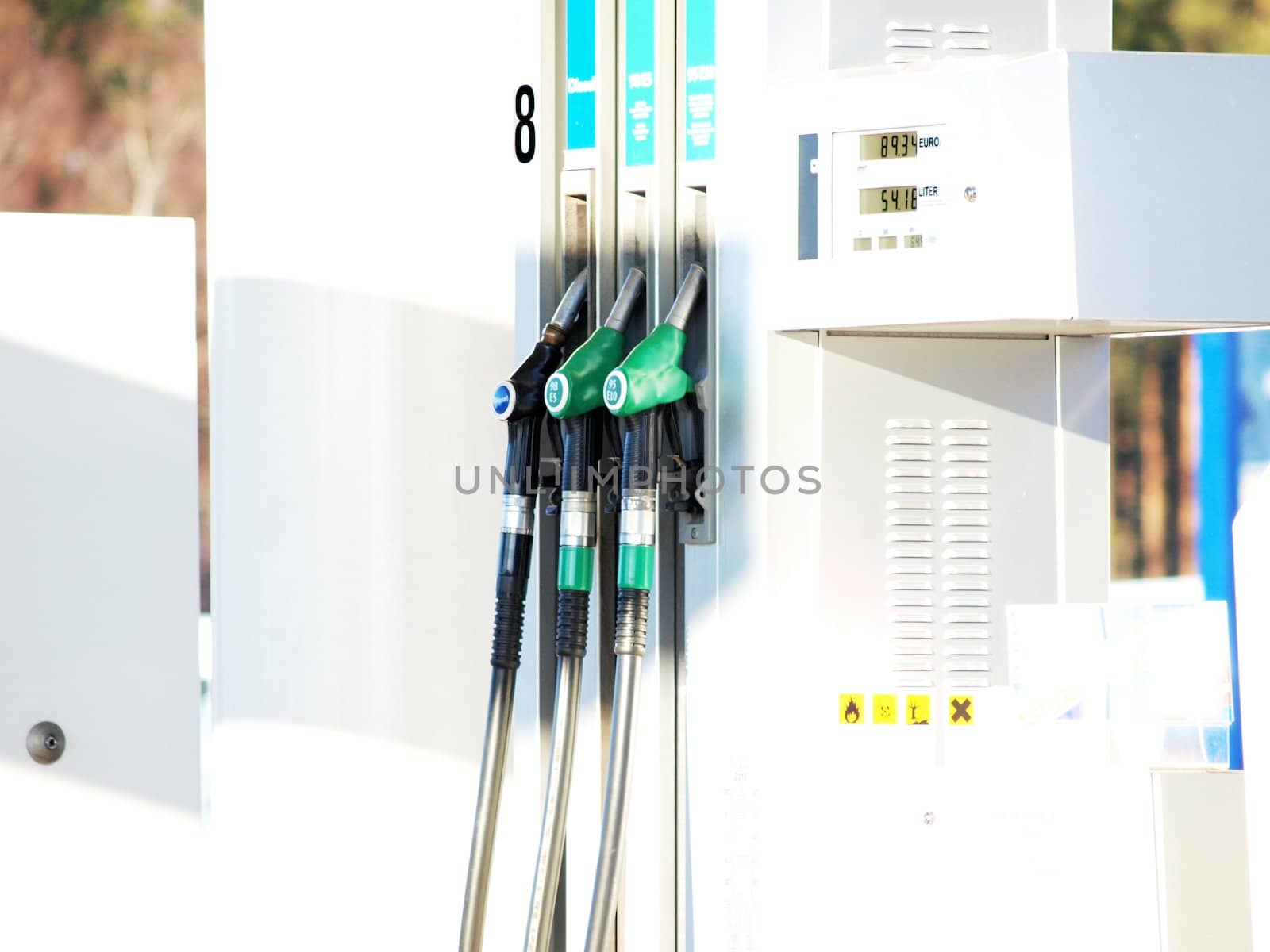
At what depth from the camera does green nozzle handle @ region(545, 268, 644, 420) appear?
141 cm

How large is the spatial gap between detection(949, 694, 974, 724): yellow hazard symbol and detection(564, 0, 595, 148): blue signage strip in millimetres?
711

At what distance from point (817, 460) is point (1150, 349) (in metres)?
5.99

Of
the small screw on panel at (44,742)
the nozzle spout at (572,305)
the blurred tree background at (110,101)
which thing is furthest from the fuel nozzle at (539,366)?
the blurred tree background at (110,101)

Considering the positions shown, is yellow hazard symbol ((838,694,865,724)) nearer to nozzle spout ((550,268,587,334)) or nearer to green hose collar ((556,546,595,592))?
green hose collar ((556,546,595,592))

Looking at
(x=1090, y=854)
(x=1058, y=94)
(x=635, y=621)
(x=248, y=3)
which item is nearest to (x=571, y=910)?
(x=635, y=621)

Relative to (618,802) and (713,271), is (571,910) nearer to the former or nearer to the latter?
(618,802)

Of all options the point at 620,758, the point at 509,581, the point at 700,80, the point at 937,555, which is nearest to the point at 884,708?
the point at 937,555

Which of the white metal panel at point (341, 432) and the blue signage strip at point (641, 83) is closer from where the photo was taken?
the blue signage strip at point (641, 83)

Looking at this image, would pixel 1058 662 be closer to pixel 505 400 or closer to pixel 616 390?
pixel 616 390

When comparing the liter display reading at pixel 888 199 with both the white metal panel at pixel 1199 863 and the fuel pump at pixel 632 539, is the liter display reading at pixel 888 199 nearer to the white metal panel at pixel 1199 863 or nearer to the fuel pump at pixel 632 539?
A: the fuel pump at pixel 632 539

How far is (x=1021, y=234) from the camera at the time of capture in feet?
4.19

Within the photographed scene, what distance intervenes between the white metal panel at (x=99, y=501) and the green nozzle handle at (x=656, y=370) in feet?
3.63

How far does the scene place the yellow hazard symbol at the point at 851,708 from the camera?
1.42 meters

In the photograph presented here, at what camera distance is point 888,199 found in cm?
136
